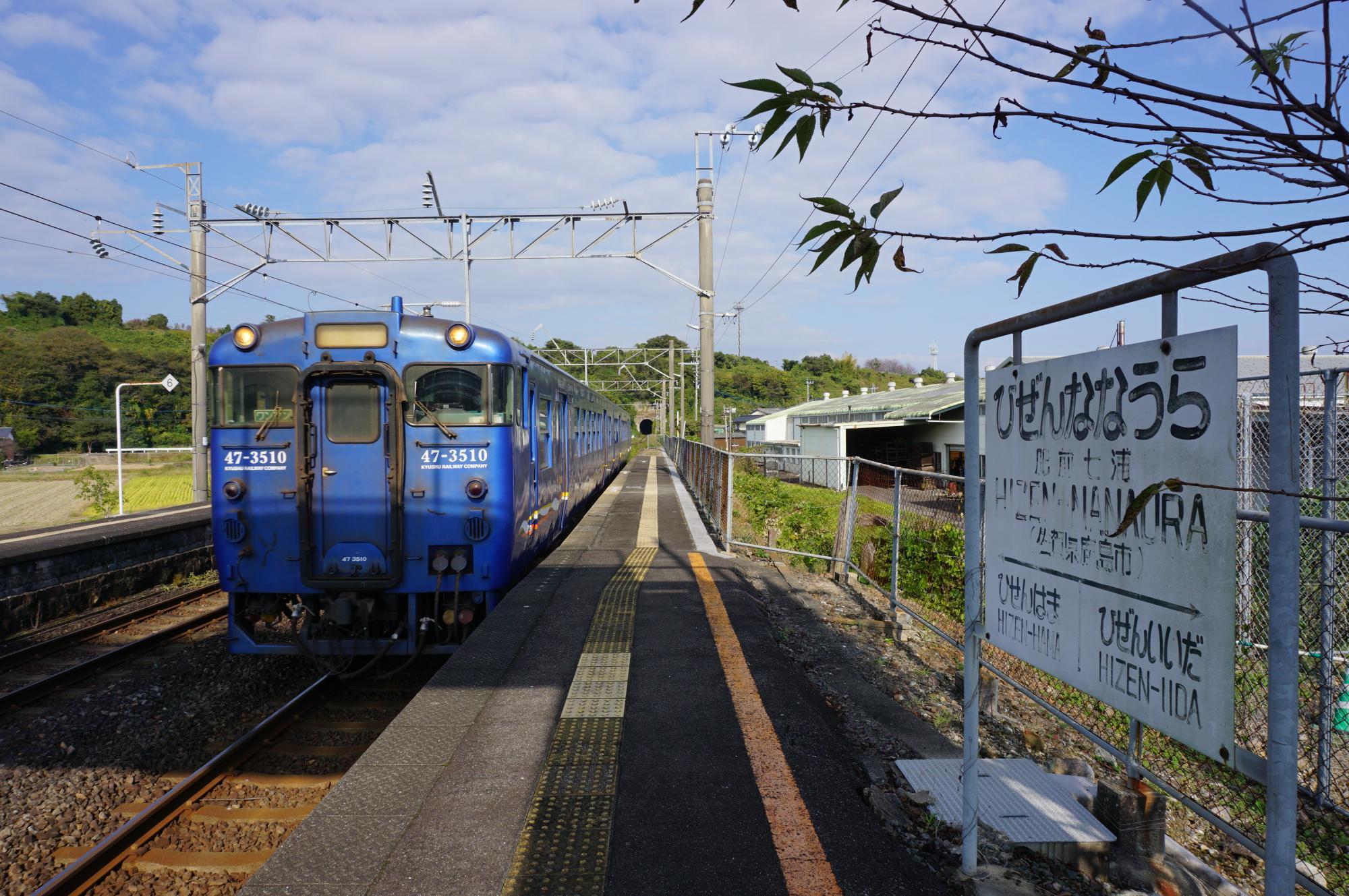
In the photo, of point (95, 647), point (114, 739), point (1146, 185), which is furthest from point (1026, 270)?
point (95, 647)

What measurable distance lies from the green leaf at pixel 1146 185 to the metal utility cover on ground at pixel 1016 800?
258 cm

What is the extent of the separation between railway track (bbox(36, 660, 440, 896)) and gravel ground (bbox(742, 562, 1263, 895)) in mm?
3112

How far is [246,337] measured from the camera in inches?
268

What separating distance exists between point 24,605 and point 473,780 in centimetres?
846

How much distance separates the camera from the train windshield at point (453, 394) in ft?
22.6

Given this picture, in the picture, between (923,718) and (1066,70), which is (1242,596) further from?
(1066,70)

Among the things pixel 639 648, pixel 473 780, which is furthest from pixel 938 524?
pixel 473 780

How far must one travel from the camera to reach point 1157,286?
2.20 m

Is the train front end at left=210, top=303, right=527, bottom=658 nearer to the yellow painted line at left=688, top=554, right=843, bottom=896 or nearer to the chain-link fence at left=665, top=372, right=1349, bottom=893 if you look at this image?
the yellow painted line at left=688, top=554, right=843, bottom=896

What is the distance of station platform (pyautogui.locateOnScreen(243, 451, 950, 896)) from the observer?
3.03 meters

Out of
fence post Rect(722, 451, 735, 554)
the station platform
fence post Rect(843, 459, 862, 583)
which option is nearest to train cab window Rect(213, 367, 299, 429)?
the station platform

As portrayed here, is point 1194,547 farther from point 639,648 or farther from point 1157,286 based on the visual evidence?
point 639,648

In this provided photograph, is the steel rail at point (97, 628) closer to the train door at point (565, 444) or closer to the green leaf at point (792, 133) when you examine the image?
the train door at point (565, 444)

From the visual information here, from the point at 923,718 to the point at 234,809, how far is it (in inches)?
168
